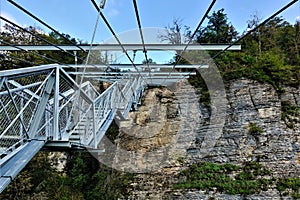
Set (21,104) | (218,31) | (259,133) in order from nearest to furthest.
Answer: (21,104), (259,133), (218,31)

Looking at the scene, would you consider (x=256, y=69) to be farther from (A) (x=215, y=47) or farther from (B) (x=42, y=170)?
(B) (x=42, y=170)

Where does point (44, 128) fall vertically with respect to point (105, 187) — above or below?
above

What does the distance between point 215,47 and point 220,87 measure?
430cm

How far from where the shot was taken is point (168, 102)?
8289 mm

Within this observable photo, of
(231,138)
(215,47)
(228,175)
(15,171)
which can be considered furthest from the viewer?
(231,138)

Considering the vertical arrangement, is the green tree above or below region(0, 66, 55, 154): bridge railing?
above

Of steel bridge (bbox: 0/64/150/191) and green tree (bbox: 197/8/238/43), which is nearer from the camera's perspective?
steel bridge (bbox: 0/64/150/191)

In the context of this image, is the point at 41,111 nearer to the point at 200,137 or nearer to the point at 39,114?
the point at 39,114

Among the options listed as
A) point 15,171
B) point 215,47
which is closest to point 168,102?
point 215,47

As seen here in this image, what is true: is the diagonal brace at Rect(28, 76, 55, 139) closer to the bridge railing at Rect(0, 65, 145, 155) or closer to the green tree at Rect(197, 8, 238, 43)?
the bridge railing at Rect(0, 65, 145, 155)

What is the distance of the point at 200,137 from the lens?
741 cm

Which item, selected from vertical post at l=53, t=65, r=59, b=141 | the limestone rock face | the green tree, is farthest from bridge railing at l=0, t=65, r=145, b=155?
the green tree

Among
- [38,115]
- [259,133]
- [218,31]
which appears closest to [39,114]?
[38,115]

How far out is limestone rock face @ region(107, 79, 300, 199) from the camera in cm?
668
